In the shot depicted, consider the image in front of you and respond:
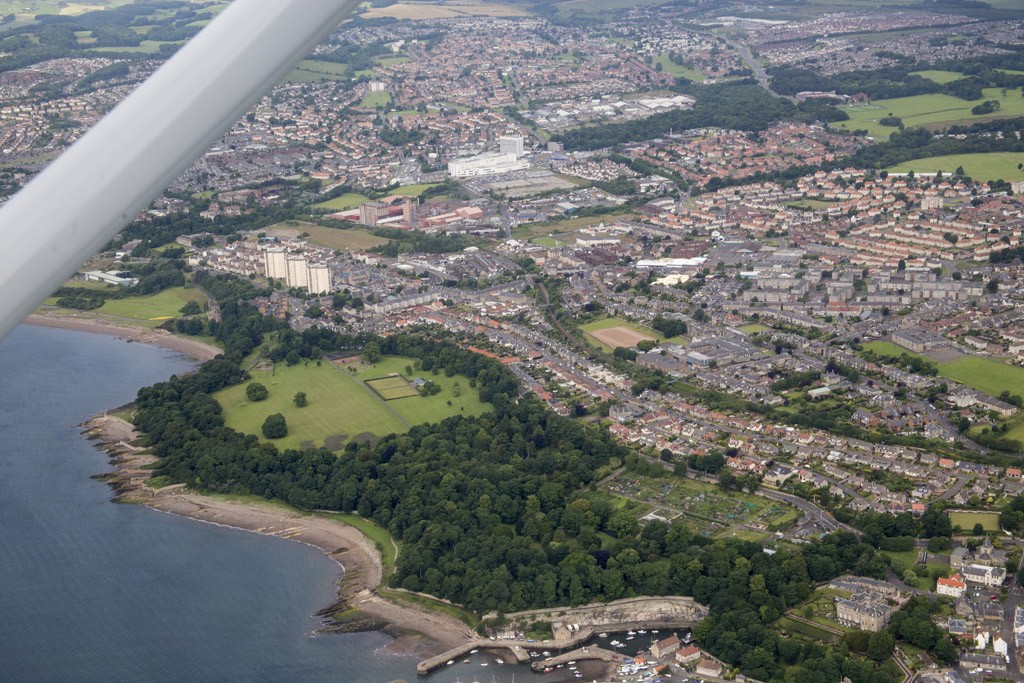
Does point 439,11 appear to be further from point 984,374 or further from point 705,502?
point 705,502

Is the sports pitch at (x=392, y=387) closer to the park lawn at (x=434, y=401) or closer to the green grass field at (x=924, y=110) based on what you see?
the park lawn at (x=434, y=401)

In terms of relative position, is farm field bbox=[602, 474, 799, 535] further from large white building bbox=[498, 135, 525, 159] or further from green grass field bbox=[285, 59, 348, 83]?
green grass field bbox=[285, 59, 348, 83]

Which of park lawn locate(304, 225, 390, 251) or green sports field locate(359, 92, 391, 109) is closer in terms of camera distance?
park lawn locate(304, 225, 390, 251)

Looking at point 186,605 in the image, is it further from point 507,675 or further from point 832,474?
point 832,474

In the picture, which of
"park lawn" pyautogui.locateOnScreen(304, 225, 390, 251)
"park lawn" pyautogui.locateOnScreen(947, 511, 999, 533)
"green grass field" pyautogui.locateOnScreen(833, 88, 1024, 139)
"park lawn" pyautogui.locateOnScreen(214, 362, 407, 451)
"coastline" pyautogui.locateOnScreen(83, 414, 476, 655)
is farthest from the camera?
"green grass field" pyautogui.locateOnScreen(833, 88, 1024, 139)

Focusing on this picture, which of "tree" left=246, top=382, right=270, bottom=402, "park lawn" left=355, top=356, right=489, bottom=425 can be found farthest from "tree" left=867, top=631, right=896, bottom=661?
"tree" left=246, top=382, right=270, bottom=402

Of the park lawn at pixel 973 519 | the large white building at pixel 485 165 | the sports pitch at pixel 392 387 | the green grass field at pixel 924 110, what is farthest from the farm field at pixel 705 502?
the green grass field at pixel 924 110

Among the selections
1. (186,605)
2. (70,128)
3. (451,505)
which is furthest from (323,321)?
(70,128)
